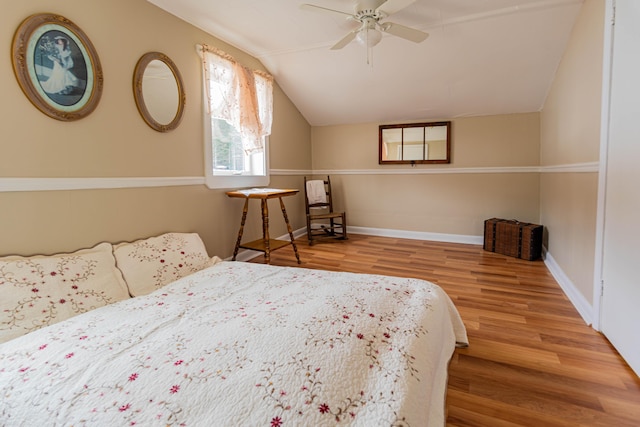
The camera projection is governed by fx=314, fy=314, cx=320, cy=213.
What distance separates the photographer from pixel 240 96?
3227mm

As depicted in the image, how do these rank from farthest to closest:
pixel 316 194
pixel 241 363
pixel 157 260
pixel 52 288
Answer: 1. pixel 316 194
2. pixel 157 260
3. pixel 52 288
4. pixel 241 363

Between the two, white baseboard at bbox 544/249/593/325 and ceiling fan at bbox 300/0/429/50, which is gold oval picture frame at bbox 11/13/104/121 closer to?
ceiling fan at bbox 300/0/429/50

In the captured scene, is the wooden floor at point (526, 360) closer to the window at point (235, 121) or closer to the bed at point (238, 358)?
the bed at point (238, 358)

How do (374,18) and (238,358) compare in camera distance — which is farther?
(374,18)

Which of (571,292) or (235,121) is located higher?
(235,121)

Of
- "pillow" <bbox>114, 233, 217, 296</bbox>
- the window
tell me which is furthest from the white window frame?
"pillow" <bbox>114, 233, 217, 296</bbox>

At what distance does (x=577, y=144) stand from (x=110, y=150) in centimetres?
332

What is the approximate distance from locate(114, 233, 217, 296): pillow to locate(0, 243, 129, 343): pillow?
0.23 ft

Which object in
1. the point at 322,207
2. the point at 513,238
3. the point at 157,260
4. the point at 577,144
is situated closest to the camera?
the point at 157,260

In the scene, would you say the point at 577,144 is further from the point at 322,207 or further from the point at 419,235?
the point at 322,207

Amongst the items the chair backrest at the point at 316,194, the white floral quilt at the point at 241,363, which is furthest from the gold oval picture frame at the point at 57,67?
the chair backrest at the point at 316,194

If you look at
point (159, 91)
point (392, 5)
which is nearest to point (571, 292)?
point (392, 5)

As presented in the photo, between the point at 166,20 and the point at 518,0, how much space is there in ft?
9.14

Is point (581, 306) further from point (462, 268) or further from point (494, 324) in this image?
point (462, 268)
